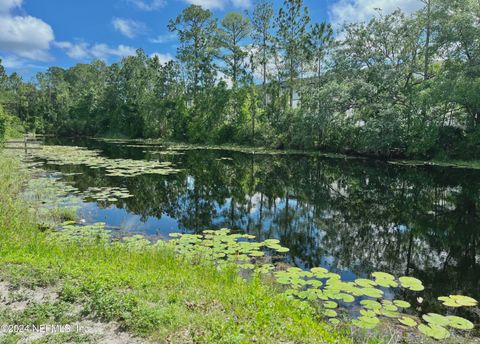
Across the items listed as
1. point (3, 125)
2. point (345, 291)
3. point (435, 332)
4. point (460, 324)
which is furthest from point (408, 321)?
point (3, 125)

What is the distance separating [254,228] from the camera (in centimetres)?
919

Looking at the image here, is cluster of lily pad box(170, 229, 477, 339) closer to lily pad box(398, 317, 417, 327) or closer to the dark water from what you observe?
lily pad box(398, 317, 417, 327)

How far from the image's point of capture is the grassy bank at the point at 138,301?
3.45m

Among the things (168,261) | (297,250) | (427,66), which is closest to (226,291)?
(168,261)

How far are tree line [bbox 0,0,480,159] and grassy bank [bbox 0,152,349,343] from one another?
21316 millimetres

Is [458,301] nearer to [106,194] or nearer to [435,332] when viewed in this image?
[435,332]

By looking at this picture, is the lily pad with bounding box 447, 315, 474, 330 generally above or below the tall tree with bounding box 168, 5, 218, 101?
below

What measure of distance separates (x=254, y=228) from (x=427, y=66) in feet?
75.4

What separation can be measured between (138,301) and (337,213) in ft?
27.5

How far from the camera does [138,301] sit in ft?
12.7

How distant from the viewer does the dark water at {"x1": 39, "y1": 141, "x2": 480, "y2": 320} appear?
703cm

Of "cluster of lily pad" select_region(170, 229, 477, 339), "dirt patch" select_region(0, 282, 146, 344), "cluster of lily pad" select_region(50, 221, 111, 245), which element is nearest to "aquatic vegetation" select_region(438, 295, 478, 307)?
"cluster of lily pad" select_region(170, 229, 477, 339)

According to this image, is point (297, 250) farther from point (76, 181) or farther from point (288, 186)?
point (76, 181)

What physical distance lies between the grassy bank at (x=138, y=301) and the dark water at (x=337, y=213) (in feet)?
8.74
